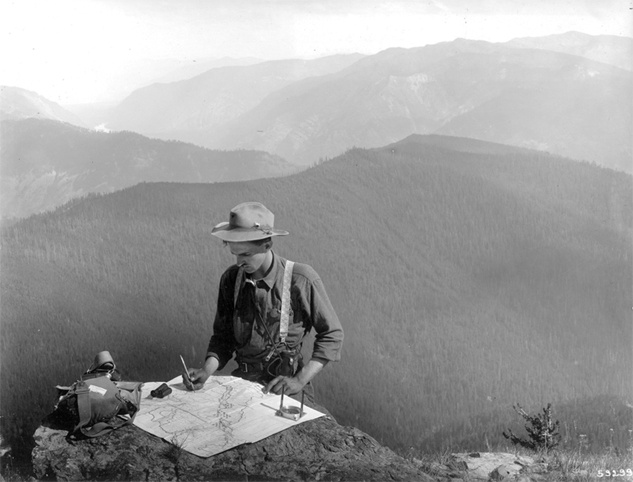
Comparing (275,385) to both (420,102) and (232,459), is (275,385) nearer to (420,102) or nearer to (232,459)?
(232,459)

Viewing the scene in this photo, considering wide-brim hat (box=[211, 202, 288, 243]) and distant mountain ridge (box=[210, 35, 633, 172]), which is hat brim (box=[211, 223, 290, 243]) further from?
distant mountain ridge (box=[210, 35, 633, 172])

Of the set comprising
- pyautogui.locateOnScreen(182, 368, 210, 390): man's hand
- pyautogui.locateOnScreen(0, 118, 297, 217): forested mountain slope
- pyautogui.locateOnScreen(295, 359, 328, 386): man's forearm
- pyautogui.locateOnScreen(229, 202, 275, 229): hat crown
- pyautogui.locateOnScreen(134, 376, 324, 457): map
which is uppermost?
pyautogui.locateOnScreen(0, 118, 297, 217): forested mountain slope

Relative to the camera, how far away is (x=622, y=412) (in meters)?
7.84

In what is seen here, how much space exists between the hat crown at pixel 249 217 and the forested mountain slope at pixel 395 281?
113 inches

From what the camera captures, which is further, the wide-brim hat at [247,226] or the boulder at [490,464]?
the boulder at [490,464]

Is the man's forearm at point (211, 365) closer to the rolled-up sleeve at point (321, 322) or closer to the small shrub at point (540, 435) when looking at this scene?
the rolled-up sleeve at point (321, 322)

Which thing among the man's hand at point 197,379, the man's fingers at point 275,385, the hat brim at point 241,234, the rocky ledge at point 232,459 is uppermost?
the hat brim at point 241,234

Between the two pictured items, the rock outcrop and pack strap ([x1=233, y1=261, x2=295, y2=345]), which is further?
pack strap ([x1=233, y1=261, x2=295, y2=345])

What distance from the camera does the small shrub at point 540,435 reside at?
22.2 ft

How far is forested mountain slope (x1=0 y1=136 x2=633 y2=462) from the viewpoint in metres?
7.09

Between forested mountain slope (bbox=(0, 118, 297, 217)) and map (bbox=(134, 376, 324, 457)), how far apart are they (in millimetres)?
4829

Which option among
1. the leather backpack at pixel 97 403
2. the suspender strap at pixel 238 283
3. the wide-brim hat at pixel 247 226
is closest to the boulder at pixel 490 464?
the suspender strap at pixel 238 283

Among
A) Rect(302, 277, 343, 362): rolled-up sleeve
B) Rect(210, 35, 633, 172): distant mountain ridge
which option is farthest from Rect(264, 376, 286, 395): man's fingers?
Rect(210, 35, 633, 172): distant mountain ridge

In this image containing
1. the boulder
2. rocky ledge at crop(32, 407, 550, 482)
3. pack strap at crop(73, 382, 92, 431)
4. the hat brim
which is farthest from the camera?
the boulder
